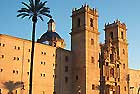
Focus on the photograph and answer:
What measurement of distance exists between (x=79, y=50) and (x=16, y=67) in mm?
15032

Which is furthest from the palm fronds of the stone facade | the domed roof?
the domed roof

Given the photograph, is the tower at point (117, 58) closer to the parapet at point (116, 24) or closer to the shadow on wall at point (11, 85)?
the parapet at point (116, 24)

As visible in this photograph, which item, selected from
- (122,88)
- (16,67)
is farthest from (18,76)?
(122,88)

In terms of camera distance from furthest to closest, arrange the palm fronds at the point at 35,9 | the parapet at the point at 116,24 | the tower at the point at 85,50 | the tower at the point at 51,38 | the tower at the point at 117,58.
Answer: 1. the parapet at the point at 116,24
2. the tower at the point at 51,38
3. the tower at the point at 117,58
4. the tower at the point at 85,50
5. the palm fronds at the point at 35,9

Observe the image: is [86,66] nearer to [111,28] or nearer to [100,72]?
[100,72]

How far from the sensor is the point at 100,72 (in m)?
69.1

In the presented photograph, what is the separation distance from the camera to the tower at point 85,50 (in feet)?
211

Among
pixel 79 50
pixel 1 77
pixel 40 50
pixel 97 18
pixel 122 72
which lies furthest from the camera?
pixel 122 72

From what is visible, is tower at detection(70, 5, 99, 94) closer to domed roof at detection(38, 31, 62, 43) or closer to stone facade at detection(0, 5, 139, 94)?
stone facade at detection(0, 5, 139, 94)

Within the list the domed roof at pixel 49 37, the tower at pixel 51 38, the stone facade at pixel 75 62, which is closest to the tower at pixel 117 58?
the stone facade at pixel 75 62

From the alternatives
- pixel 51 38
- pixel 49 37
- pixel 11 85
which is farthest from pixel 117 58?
Result: pixel 11 85

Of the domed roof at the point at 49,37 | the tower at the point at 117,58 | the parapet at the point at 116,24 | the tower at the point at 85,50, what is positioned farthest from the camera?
the parapet at the point at 116,24

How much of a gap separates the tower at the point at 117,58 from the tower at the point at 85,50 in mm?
5438

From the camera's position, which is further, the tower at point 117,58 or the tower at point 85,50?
the tower at point 117,58
